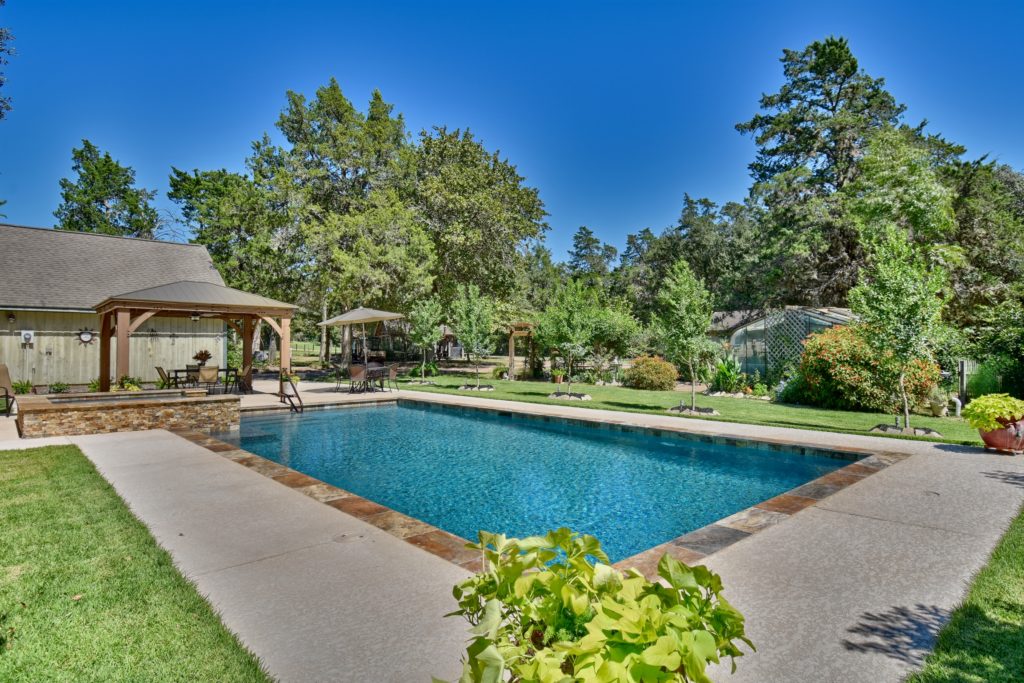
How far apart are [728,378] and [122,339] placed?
17117 millimetres

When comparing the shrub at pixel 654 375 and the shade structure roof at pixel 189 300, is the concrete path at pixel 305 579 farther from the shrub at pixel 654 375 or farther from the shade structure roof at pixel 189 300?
the shrub at pixel 654 375

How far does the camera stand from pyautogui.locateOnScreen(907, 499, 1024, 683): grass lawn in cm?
249

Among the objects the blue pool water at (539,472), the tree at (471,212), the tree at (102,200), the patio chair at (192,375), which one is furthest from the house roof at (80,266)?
the tree at (102,200)

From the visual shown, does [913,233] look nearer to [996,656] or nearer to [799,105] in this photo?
[799,105]

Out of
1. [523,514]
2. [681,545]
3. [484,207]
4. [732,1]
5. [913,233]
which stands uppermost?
[732,1]

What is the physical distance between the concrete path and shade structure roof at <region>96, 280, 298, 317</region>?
793cm

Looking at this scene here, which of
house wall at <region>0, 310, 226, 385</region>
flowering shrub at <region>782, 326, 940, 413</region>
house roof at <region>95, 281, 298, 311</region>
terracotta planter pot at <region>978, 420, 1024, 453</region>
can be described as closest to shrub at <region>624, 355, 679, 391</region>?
flowering shrub at <region>782, 326, 940, 413</region>

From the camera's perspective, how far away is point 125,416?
9.61 m

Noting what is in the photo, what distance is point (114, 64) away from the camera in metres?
18.3

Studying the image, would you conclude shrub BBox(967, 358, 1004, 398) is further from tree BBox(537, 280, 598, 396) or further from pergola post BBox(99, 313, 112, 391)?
pergola post BBox(99, 313, 112, 391)

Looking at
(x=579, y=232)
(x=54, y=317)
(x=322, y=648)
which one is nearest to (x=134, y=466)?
(x=322, y=648)

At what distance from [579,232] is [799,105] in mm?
40320

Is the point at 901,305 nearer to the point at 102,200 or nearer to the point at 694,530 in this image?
the point at 694,530

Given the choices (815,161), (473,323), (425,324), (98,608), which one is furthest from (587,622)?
(815,161)
